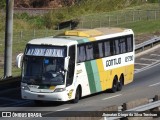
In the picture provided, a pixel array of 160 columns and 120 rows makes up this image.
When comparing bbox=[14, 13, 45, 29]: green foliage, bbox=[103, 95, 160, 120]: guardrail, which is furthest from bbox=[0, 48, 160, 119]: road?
bbox=[14, 13, 45, 29]: green foliage

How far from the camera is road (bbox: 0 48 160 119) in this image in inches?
995

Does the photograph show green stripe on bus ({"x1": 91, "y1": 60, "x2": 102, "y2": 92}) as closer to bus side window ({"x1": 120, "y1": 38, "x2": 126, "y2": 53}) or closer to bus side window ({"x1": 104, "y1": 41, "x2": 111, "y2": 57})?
bus side window ({"x1": 104, "y1": 41, "x2": 111, "y2": 57})

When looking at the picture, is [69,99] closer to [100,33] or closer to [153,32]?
[100,33]

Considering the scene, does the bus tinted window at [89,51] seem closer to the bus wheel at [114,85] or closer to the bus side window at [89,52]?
the bus side window at [89,52]

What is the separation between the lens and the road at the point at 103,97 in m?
25.3

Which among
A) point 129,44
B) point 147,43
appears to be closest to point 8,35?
point 129,44

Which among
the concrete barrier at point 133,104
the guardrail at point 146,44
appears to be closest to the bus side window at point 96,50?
the concrete barrier at point 133,104

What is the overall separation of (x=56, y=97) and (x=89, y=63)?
300cm

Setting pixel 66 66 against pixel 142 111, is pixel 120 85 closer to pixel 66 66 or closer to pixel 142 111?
pixel 66 66

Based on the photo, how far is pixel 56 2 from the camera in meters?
96.6

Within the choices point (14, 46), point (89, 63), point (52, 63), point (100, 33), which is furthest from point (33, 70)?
point (14, 46)

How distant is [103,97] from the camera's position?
2853cm

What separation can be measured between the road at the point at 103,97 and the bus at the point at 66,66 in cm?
43

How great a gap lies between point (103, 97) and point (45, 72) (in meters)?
4.22
